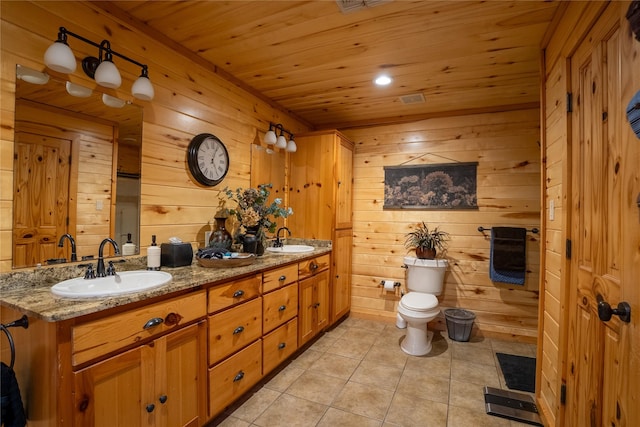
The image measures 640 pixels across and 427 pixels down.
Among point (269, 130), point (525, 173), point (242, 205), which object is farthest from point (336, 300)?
point (525, 173)

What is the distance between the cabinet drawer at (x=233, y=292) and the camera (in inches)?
65.4

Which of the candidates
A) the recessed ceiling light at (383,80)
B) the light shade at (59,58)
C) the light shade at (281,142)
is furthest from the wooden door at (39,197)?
the recessed ceiling light at (383,80)

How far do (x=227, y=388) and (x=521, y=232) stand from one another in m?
2.83

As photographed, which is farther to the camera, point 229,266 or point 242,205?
point 242,205

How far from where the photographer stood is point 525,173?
9.82ft

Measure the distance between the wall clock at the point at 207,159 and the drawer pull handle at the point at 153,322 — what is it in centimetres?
114

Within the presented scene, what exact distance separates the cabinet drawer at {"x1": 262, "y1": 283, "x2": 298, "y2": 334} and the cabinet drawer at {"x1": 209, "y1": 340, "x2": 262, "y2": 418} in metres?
0.16

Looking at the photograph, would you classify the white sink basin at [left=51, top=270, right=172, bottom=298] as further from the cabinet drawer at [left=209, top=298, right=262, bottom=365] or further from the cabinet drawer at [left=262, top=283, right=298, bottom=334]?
the cabinet drawer at [left=262, top=283, right=298, bottom=334]

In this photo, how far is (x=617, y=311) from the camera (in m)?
1.01

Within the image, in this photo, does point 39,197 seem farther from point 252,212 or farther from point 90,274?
point 252,212

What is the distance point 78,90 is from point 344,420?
7.71 feet

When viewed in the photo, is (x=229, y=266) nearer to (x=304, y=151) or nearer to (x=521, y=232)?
(x=304, y=151)

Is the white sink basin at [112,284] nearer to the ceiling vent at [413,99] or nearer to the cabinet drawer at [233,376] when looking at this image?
the cabinet drawer at [233,376]

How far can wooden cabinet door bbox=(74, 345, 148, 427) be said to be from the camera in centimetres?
111
